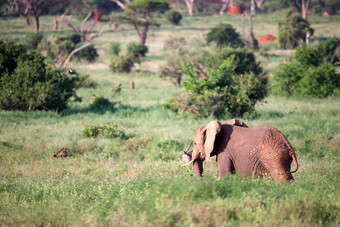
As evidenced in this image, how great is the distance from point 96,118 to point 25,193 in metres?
8.25

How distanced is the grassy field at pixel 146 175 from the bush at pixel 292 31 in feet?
67.8

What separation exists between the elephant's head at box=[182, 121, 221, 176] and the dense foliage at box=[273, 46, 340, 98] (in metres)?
14.5

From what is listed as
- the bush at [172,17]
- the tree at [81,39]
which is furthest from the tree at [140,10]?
the bush at [172,17]

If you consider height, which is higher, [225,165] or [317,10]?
[317,10]

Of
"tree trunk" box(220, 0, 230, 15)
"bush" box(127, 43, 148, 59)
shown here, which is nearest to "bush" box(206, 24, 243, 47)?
"bush" box(127, 43, 148, 59)

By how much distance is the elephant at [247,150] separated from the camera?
21.2 feet

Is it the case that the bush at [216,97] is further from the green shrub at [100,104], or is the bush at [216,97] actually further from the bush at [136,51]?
the bush at [136,51]

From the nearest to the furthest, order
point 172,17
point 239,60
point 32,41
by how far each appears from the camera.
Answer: point 239,60
point 32,41
point 172,17

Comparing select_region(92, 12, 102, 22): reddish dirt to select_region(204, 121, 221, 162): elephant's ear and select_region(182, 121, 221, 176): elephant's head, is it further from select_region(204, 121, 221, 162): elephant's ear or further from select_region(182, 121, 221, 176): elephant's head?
select_region(204, 121, 221, 162): elephant's ear

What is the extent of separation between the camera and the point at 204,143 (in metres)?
7.00

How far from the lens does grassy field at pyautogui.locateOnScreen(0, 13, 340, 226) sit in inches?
200

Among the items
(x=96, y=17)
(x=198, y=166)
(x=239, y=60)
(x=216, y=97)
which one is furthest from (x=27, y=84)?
(x=96, y=17)

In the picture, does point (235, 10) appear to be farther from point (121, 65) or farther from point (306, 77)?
point (306, 77)

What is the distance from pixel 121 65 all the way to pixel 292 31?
1841cm
